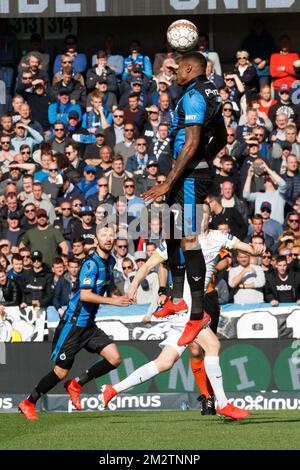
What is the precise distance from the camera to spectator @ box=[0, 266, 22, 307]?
18.9 metres

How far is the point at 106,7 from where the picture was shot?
22844 mm

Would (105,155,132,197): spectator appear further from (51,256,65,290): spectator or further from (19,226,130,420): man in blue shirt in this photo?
(19,226,130,420): man in blue shirt

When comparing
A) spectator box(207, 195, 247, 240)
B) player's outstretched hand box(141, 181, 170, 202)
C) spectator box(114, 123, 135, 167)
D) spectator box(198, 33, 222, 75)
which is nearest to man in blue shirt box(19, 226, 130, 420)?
player's outstretched hand box(141, 181, 170, 202)

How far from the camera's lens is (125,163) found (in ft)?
71.1

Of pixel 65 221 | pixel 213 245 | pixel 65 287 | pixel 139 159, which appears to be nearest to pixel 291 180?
pixel 139 159

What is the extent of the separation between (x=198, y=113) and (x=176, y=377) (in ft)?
22.2

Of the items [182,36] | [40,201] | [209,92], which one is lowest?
[40,201]

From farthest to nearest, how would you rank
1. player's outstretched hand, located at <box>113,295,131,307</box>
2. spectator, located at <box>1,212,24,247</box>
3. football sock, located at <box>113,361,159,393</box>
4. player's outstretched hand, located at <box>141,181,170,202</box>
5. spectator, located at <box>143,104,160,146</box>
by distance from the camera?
spectator, located at <box>143,104,160,146</box>, spectator, located at <box>1,212,24,247</box>, player's outstretched hand, located at <box>113,295,131,307</box>, football sock, located at <box>113,361,159,393</box>, player's outstretched hand, located at <box>141,181,170,202</box>

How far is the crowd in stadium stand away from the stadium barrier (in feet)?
2.79

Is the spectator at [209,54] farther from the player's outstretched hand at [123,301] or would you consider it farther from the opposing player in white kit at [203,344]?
the player's outstretched hand at [123,301]

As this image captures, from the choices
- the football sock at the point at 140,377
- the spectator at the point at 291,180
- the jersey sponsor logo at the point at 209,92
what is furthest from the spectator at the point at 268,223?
the jersey sponsor logo at the point at 209,92

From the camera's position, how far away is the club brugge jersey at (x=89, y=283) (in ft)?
46.8

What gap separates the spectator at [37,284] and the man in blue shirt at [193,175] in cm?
695

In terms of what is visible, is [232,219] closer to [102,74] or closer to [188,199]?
[102,74]
